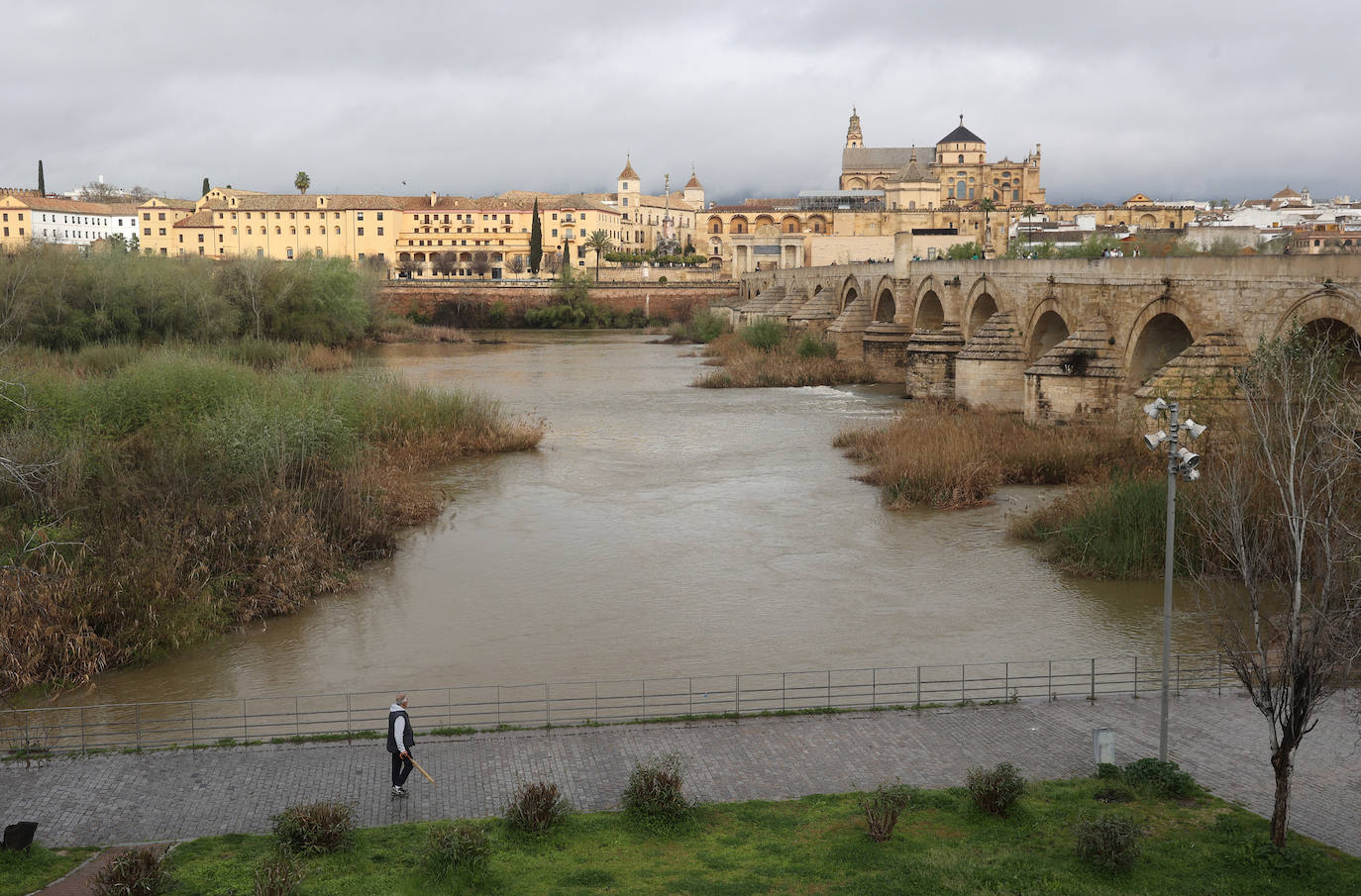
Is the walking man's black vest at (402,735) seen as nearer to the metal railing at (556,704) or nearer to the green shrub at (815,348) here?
the metal railing at (556,704)

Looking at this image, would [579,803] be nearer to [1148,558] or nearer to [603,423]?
[1148,558]

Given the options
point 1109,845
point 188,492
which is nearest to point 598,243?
point 188,492

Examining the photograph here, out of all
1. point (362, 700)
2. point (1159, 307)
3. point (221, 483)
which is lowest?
point (362, 700)

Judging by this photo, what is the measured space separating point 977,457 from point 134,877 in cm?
1588

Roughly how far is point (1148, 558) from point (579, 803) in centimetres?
933

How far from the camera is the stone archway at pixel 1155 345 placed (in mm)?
22453

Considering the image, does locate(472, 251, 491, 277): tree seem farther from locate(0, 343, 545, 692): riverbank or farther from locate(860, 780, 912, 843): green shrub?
locate(860, 780, 912, 843): green shrub

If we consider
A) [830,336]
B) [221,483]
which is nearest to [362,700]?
[221,483]

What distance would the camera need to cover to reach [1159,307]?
21516mm

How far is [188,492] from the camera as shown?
1548cm

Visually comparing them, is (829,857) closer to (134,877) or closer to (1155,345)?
(134,877)

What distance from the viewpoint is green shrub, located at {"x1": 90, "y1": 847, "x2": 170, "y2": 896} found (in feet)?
22.1

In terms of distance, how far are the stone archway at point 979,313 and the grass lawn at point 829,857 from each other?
25.5 metres

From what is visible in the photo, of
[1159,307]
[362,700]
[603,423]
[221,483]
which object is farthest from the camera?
[603,423]
